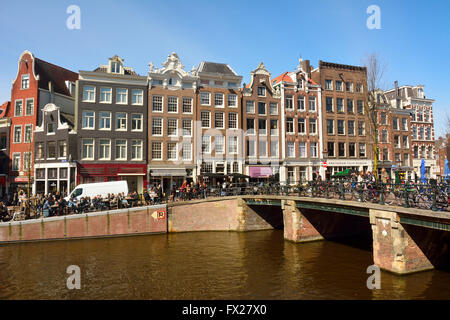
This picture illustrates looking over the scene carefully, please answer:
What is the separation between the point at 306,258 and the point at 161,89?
24635 mm

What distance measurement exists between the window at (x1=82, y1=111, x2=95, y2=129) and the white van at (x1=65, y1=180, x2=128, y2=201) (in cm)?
901

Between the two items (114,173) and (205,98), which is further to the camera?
(205,98)

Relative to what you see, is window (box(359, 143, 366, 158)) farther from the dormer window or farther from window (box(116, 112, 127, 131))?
the dormer window

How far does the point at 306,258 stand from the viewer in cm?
1694

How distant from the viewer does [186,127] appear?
34219 millimetres

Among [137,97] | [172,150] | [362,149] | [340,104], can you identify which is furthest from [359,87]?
[137,97]

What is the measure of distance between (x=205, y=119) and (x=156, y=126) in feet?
18.7

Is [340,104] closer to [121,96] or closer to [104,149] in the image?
[121,96]

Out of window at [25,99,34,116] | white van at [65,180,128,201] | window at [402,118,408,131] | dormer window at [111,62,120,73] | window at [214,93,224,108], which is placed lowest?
white van at [65,180,128,201]

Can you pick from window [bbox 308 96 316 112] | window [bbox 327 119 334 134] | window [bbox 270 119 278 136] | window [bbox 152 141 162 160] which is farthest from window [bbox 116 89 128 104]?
window [bbox 327 119 334 134]

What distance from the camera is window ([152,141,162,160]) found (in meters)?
33.2

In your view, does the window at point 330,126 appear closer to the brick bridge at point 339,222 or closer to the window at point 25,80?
the brick bridge at point 339,222

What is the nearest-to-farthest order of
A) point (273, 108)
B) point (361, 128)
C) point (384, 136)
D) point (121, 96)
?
point (121, 96), point (273, 108), point (361, 128), point (384, 136)
